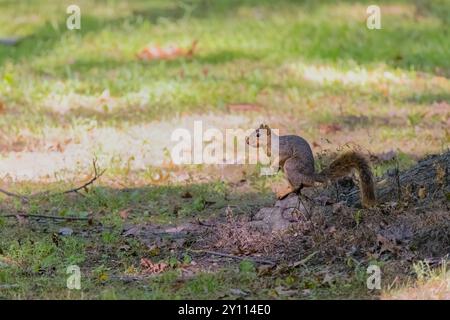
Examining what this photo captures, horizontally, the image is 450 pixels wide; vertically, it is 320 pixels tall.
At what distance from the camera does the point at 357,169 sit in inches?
248

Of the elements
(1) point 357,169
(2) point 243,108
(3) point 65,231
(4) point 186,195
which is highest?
(2) point 243,108

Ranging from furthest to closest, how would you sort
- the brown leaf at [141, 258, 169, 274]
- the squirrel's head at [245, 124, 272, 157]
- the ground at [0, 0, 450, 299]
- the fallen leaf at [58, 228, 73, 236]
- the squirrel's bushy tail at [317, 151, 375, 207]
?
the fallen leaf at [58, 228, 73, 236] → the squirrel's head at [245, 124, 272, 157] → the squirrel's bushy tail at [317, 151, 375, 207] → the brown leaf at [141, 258, 169, 274] → the ground at [0, 0, 450, 299]

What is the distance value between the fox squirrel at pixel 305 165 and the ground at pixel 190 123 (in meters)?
0.21

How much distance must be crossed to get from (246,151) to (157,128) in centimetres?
92

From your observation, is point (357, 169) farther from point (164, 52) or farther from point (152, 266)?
point (164, 52)

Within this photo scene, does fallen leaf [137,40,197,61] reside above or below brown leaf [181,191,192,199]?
above

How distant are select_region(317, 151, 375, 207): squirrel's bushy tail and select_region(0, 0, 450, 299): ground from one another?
0.11 meters

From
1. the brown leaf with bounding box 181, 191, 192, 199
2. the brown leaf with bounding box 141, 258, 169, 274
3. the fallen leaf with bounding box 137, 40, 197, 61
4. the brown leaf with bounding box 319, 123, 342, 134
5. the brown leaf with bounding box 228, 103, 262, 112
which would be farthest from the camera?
the fallen leaf with bounding box 137, 40, 197, 61

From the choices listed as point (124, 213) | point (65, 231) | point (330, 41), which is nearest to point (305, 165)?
point (124, 213)

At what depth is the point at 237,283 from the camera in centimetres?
573

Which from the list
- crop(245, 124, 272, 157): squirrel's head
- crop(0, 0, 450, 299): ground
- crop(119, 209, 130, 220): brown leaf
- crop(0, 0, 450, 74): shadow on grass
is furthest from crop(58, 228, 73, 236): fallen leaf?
crop(0, 0, 450, 74): shadow on grass

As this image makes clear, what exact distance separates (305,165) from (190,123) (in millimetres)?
2932

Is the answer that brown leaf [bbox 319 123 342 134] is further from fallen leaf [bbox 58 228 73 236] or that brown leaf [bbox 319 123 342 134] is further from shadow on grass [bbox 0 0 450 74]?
fallen leaf [bbox 58 228 73 236]

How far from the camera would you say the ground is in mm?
5855
